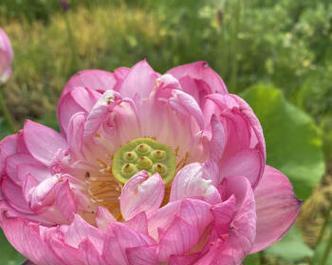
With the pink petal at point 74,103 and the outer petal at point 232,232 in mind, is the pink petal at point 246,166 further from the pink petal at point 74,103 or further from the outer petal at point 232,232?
the pink petal at point 74,103

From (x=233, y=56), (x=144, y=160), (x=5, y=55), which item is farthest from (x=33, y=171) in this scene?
(x=233, y=56)

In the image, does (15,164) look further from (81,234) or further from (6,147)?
(81,234)

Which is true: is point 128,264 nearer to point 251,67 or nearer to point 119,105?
point 119,105

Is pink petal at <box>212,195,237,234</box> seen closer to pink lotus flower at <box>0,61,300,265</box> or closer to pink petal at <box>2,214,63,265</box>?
pink lotus flower at <box>0,61,300,265</box>

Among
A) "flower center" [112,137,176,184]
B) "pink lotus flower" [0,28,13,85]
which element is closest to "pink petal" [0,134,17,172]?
"flower center" [112,137,176,184]

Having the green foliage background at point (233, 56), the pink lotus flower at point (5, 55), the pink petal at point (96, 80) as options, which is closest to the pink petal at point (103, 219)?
the pink petal at point (96, 80)

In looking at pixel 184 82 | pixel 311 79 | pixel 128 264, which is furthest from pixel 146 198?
pixel 311 79

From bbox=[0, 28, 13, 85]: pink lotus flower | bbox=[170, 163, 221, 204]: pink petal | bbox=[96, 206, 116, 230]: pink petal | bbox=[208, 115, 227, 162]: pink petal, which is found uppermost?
bbox=[208, 115, 227, 162]: pink petal
